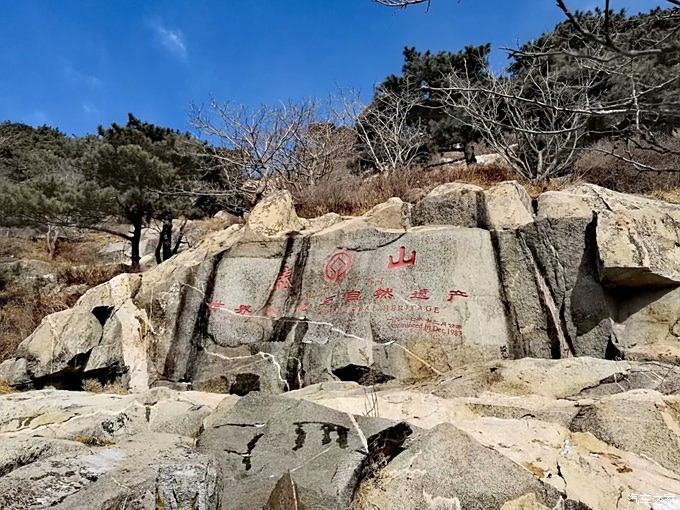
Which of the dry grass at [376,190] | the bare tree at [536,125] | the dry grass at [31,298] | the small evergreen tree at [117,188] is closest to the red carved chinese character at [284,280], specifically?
the dry grass at [376,190]

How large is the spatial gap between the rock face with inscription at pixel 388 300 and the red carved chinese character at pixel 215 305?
0.12 ft

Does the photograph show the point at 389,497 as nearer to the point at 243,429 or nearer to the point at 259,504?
the point at 259,504

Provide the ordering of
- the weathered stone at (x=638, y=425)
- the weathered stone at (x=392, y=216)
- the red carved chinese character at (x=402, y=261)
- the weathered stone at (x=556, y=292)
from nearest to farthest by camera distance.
→ the weathered stone at (x=638, y=425) → the weathered stone at (x=556, y=292) → the red carved chinese character at (x=402, y=261) → the weathered stone at (x=392, y=216)

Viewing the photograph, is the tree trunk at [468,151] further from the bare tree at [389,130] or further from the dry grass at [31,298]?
the dry grass at [31,298]

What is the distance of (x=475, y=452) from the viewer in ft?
10.8

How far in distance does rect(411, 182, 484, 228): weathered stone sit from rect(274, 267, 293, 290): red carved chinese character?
80.1 inches

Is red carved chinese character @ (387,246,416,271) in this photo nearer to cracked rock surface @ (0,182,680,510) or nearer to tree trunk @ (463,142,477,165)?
cracked rock surface @ (0,182,680,510)

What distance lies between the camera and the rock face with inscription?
6434 millimetres

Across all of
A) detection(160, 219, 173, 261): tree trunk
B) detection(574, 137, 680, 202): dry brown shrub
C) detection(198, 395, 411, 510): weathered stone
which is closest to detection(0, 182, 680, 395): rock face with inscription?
detection(198, 395, 411, 510): weathered stone

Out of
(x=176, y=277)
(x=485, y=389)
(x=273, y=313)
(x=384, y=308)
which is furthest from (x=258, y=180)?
(x=485, y=389)

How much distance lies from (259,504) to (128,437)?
5.14ft

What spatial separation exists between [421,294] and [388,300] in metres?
0.43

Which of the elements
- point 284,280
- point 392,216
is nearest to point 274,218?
point 284,280

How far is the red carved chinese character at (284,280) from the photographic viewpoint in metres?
7.96
